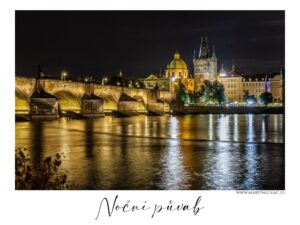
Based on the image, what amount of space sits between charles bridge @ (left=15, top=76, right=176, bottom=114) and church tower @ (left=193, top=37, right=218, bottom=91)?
150 ft

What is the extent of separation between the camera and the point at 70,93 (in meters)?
35.1

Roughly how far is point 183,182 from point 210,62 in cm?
9071

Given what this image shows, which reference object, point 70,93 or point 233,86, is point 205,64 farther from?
point 70,93

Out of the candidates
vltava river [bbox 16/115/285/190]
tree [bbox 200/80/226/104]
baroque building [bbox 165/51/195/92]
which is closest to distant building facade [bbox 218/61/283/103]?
baroque building [bbox 165/51/195/92]

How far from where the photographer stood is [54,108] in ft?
101

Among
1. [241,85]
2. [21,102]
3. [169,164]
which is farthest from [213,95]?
[169,164]

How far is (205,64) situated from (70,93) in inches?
2592

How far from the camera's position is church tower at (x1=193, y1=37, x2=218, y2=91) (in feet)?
319
